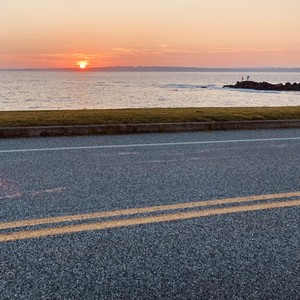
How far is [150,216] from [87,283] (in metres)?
1.34

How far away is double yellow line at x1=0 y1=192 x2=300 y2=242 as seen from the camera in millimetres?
3602

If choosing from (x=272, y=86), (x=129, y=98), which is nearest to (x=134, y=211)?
(x=129, y=98)

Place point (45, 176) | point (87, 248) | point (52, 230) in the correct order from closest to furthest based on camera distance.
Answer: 1. point (87, 248)
2. point (52, 230)
3. point (45, 176)

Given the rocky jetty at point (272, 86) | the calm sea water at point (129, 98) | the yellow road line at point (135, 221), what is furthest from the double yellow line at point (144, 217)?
the rocky jetty at point (272, 86)

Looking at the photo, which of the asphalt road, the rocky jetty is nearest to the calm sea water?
the rocky jetty

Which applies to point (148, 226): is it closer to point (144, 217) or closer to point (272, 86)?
point (144, 217)

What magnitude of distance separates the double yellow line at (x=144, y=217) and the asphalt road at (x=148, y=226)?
0.01 meters

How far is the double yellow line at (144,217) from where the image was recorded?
360 centimetres

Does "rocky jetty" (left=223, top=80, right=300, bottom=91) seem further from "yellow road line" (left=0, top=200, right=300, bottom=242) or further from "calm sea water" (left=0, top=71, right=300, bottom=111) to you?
"yellow road line" (left=0, top=200, right=300, bottom=242)

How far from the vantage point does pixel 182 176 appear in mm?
5613

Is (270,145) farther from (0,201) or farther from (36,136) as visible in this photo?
(0,201)

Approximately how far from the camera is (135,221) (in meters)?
3.88

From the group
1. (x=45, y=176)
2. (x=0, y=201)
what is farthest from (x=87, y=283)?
(x=45, y=176)

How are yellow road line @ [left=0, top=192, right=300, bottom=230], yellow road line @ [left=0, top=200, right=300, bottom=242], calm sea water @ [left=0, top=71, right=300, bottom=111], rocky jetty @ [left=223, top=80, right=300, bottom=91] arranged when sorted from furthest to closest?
1. rocky jetty @ [left=223, top=80, right=300, bottom=91]
2. calm sea water @ [left=0, top=71, right=300, bottom=111]
3. yellow road line @ [left=0, top=192, right=300, bottom=230]
4. yellow road line @ [left=0, top=200, right=300, bottom=242]
